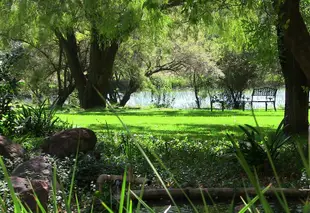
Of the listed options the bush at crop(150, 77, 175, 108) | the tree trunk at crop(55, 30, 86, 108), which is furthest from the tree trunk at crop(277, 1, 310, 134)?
the bush at crop(150, 77, 175, 108)

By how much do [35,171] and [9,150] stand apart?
1.98 metres

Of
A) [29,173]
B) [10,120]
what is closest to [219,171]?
[29,173]

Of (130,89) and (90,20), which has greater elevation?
(90,20)

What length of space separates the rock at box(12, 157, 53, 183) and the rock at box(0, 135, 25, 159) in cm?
168

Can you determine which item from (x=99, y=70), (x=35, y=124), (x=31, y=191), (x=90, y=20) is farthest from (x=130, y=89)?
(x=31, y=191)

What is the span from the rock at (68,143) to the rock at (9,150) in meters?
0.56

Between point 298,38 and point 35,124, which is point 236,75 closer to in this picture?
point 35,124

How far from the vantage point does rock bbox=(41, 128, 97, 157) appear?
858cm

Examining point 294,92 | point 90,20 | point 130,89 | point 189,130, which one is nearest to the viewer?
point 294,92

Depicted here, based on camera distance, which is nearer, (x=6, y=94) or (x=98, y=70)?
(x=6, y=94)

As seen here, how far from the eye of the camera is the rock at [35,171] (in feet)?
20.3

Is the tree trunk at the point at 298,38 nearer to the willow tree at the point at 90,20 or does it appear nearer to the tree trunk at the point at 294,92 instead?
the tree trunk at the point at 294,92

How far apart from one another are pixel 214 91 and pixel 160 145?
25.9 metres

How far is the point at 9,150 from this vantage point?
8086mm
